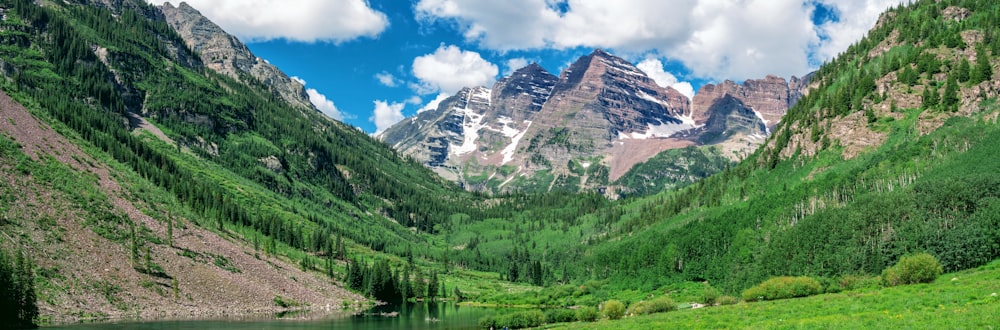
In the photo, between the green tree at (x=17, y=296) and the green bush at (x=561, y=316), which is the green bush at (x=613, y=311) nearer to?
the green bush at (x=561, y=316)

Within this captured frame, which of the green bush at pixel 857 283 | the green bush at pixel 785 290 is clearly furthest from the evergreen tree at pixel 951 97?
the green bush at pixel 785 290

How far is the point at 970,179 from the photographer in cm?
13600

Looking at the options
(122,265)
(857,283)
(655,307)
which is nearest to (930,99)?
(857,283)

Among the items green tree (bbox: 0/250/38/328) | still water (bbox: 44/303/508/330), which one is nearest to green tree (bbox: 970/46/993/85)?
still water (bbox: 44/303/508/330)

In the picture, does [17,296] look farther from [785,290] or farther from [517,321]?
[785,290]

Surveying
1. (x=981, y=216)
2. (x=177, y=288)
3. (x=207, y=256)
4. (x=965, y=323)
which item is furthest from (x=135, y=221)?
(x=981, y=216)

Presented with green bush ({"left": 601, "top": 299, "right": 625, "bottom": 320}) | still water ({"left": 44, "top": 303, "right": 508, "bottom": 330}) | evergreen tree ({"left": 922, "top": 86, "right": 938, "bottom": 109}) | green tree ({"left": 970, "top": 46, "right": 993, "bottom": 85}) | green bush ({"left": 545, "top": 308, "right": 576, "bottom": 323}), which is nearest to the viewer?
still water ({"left": 44, "top": 303, "right": 508, "bottom": 330})

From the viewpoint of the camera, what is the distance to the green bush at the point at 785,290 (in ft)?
316

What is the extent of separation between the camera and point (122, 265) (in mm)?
118812

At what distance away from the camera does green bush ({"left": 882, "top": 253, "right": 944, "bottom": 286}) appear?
3408 inches

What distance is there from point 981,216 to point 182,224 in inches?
7075

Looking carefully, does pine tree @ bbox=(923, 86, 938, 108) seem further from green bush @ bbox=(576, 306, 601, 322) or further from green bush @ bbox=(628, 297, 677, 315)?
green bush @ bbox=(576, 306, 601, 322)

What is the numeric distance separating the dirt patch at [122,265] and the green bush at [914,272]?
381ft

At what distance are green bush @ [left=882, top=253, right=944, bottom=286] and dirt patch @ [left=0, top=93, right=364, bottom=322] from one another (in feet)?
381
